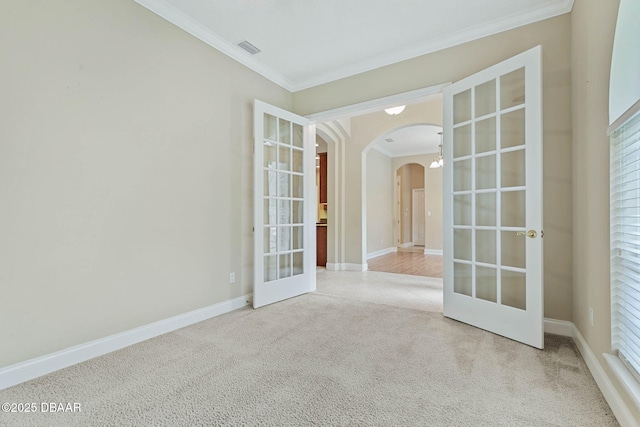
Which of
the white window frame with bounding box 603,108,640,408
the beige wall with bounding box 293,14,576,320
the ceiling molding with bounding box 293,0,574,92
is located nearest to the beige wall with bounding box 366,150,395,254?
the ceiling molding with bounding box 293,0,574,92

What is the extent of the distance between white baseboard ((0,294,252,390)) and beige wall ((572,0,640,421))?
3.03 m

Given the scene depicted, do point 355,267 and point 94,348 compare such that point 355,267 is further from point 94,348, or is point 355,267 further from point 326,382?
point 94,348

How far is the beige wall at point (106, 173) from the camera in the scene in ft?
6.11

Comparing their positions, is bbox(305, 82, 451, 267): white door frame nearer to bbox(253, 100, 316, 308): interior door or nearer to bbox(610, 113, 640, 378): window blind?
bbox(253, 100, 316, 308): interior door

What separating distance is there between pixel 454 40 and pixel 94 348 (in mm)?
4147

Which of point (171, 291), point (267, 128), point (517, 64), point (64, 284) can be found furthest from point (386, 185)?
point (64, 284)

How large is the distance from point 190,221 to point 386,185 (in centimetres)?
702

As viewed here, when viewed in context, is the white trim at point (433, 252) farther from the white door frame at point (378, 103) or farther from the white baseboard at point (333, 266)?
the white door frame at point (378, 103)

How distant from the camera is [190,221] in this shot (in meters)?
2.84

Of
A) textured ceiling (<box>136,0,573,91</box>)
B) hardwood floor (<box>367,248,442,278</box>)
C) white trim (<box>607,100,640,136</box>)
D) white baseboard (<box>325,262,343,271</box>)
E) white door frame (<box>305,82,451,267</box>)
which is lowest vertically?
hardwood floor (<box>367,248,442,278</box>)

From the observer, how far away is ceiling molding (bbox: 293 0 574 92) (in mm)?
2592

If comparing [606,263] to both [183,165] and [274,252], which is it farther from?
[183,165]

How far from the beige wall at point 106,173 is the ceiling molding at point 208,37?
2.6 inches

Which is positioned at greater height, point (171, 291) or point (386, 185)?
point (386, 185)
